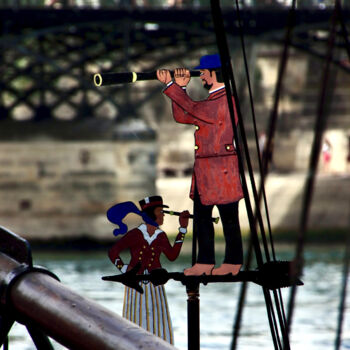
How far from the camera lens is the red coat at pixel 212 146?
3.97m

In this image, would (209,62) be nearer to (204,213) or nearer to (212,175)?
(212,175)

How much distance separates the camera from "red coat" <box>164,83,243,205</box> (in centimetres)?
397

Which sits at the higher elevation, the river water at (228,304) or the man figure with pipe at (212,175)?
the man figure with pipe at (212,175)

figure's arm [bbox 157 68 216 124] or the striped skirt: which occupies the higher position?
figure's arm [bbox 157 68 216 124]

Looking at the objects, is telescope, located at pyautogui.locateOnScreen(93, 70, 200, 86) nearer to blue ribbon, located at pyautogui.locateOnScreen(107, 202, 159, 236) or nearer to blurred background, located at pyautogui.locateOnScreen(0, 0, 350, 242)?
blue ribbon, located at pyautogui.locateOnScreen(107, 202, 159, 236)

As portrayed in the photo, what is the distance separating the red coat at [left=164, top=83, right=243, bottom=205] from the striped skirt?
443mm

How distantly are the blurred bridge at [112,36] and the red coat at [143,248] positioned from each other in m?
22.0

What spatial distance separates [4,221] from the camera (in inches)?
1204

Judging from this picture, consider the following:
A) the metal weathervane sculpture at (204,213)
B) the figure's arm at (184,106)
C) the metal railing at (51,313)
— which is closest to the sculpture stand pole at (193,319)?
the metal weathervane sculpture at (204,213)

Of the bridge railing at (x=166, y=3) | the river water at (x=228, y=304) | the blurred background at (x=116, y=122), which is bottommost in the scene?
the river water at (x=228, y=304)

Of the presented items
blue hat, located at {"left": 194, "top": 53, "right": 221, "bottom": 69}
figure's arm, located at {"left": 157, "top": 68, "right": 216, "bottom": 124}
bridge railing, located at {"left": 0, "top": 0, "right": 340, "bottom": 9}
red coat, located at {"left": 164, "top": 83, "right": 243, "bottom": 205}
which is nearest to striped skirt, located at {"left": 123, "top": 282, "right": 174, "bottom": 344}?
red coat, located at {"left": 164, "top": 83, "right": 243, "bottom": 205}

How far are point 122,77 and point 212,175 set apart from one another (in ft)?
1.95

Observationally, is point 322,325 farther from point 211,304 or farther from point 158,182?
point 158,182

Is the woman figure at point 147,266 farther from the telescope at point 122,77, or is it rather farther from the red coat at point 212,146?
the telescope at point 122,77
